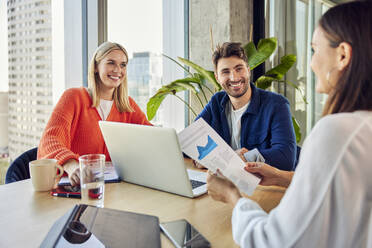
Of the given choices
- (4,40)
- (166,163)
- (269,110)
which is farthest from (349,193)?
(4,40)

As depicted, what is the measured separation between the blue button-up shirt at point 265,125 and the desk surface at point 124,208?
0.47m

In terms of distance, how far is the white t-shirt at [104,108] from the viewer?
2.01 metres

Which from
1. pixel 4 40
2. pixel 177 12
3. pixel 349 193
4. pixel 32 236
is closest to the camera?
pixel 349 193

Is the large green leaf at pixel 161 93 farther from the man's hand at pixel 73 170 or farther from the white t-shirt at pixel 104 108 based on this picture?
the man's hand at pixel 73 170

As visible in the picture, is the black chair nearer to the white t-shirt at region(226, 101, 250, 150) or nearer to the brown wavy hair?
the white t-shirt at region(226, 101, 250, 150)

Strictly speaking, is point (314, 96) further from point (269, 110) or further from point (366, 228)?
point (366, 228)

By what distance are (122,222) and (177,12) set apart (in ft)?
9.58

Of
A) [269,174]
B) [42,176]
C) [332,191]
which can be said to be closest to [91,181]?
[42,176]

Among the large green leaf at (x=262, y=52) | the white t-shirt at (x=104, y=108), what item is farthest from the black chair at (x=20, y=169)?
the large green leaf at (x=262, y=52)

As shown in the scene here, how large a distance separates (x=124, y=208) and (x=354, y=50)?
0.81 meters

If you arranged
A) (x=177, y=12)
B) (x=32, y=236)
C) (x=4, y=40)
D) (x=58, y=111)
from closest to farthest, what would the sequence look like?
(x=32, y=236) → (x=58, y=111) → (x=4, y=40) → (x=177, y=12)

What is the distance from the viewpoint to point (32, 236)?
0.83 m

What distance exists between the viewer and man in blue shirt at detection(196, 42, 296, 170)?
1.77 metres

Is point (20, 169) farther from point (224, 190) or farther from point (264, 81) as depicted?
point (264, 81)
